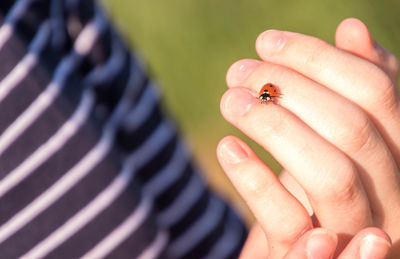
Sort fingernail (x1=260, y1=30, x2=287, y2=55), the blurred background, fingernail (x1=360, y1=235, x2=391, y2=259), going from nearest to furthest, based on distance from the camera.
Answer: fingernail (x1=360, y1=235, x2=391, y2=259) < fingernail (x1=260, y1=30, x2=287, y2=55) < the blurred background

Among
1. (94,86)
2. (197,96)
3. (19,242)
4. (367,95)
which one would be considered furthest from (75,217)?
(197,96)

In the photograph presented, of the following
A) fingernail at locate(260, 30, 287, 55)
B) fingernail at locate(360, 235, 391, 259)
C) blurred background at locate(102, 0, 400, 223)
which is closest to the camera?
fingernail at locate(360, 235, 391, 259)

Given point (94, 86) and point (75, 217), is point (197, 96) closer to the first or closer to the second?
point (94, 86)

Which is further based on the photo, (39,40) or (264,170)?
(39,40)

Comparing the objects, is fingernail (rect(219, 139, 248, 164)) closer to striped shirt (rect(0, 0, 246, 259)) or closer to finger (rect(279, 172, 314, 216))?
finger (rect(279, 172, 314, 216))

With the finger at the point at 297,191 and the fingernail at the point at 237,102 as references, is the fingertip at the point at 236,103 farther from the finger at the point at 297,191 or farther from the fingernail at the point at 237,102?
the finger at the point at 297,191

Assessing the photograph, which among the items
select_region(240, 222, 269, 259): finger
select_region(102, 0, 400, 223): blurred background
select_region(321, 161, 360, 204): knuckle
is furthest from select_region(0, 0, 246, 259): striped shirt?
select_region(102, 0, 400, 223): blurred background
